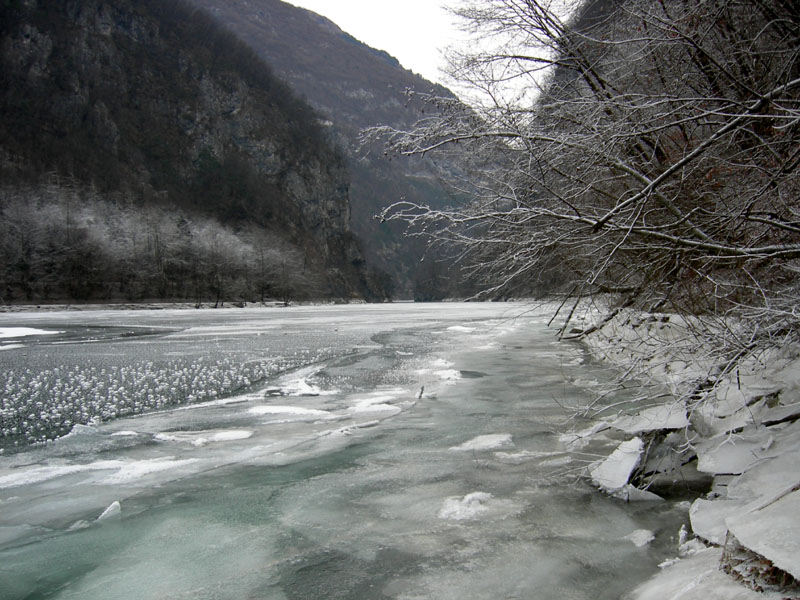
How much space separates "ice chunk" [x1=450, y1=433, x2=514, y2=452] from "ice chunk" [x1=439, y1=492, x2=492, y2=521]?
130 centimetres

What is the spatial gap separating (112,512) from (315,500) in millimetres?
1503

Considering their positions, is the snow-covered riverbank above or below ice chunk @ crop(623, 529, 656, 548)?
above

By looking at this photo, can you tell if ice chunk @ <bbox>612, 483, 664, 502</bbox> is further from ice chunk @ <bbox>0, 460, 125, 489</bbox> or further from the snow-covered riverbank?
ice chunk @ <bbox>0, 460, 125, 489</bbox>

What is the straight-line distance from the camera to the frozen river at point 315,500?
125 inches

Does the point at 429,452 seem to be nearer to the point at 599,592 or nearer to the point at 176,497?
the point at 176,497

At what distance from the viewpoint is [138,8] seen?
4756 inches

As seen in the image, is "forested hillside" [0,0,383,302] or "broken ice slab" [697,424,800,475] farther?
"forested hillside" [0,0,383,302]

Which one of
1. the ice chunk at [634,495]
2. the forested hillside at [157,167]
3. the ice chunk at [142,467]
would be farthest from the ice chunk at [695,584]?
the forested hillside at [157,167]

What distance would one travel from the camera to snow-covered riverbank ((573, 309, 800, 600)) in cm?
245

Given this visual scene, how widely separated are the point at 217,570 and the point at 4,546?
1.56 meters

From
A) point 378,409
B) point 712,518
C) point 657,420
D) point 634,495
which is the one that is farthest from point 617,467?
point 378,409

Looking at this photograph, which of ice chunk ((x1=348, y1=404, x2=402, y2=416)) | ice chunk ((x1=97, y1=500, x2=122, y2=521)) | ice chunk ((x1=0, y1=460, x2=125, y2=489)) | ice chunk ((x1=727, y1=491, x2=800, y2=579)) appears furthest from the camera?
ice chunk ((x1=348, y1=404, x2=402, y2=416))

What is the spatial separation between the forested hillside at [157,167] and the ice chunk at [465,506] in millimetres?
77969

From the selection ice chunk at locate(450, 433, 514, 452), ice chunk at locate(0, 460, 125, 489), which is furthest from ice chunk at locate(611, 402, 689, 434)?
ice chunk at locate(0, 460, 125, 489)
